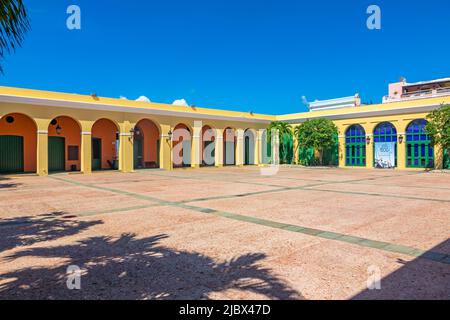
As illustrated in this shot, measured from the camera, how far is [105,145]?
83.4 ft

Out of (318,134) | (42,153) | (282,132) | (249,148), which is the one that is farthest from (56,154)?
(318,134)

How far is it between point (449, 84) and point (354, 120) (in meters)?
36.6

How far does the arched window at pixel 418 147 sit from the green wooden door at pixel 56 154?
86.9 feet

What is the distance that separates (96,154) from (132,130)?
12.8 feet

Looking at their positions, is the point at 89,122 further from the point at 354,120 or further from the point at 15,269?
the point at 354,120

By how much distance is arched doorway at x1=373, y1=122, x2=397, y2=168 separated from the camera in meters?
26.1

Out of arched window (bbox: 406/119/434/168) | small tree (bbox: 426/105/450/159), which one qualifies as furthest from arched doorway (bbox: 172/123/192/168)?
small tree (bbox: 426/105/450/159)

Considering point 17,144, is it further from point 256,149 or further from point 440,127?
point 440,127

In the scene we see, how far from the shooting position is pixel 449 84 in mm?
52719

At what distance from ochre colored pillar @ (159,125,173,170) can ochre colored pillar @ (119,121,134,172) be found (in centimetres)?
269

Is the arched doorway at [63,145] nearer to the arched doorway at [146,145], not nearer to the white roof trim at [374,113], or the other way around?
the arched doorway at [146,145]

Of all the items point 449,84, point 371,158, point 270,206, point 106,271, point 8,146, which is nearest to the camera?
point 106,271

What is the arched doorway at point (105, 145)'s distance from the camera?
24.8m

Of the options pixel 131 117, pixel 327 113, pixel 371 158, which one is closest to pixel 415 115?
pixel 371 158
